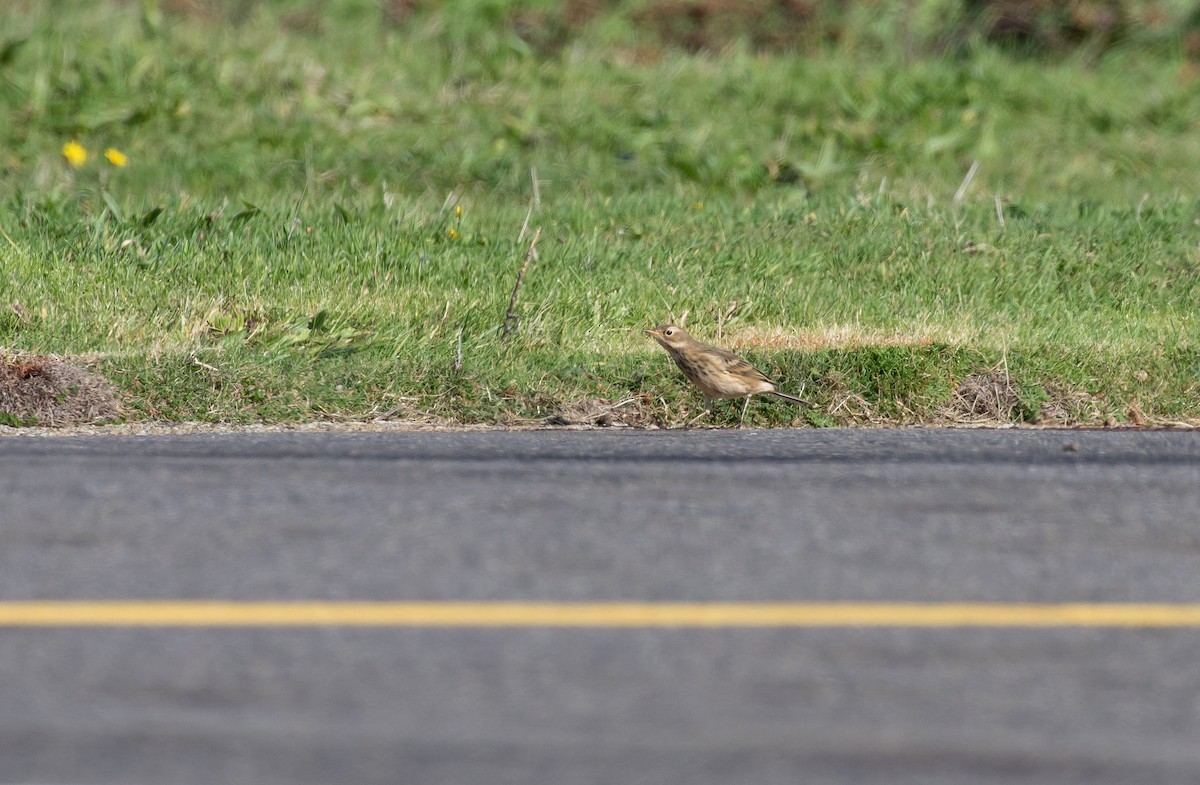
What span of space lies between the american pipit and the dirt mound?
2680 millimetres

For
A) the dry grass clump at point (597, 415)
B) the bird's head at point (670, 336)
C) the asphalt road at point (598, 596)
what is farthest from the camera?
the bird's head at point (670, 336)

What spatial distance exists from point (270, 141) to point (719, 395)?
622 cm

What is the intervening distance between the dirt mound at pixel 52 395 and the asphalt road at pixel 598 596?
1.73 ft

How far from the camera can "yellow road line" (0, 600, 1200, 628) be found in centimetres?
511

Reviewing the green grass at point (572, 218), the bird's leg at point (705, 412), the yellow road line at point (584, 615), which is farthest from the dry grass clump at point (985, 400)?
the yellow road line at point (584, 615)

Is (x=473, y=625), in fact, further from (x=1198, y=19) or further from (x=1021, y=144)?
(x=1198, y=19)

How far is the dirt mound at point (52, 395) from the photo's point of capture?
8500 millimetres

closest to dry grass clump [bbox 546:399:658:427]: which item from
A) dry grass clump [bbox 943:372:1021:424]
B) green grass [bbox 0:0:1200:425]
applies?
green grass [bbox 0:0:1200:425]

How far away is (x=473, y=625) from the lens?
200 inches

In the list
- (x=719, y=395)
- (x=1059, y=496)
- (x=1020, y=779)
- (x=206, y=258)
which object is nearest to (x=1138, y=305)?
(x=719, y=395)

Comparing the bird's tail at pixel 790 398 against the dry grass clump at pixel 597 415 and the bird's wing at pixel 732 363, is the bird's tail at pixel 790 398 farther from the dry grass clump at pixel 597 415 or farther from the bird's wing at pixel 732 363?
the dry grass clump at pixel 597 415

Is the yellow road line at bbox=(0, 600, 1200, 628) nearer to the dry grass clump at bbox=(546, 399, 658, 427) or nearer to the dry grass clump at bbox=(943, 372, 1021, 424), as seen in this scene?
the dry grass clump at bbox=(546, 399, 658, 427)

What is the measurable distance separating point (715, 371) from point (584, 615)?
3547mm

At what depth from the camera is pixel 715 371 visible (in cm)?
862
